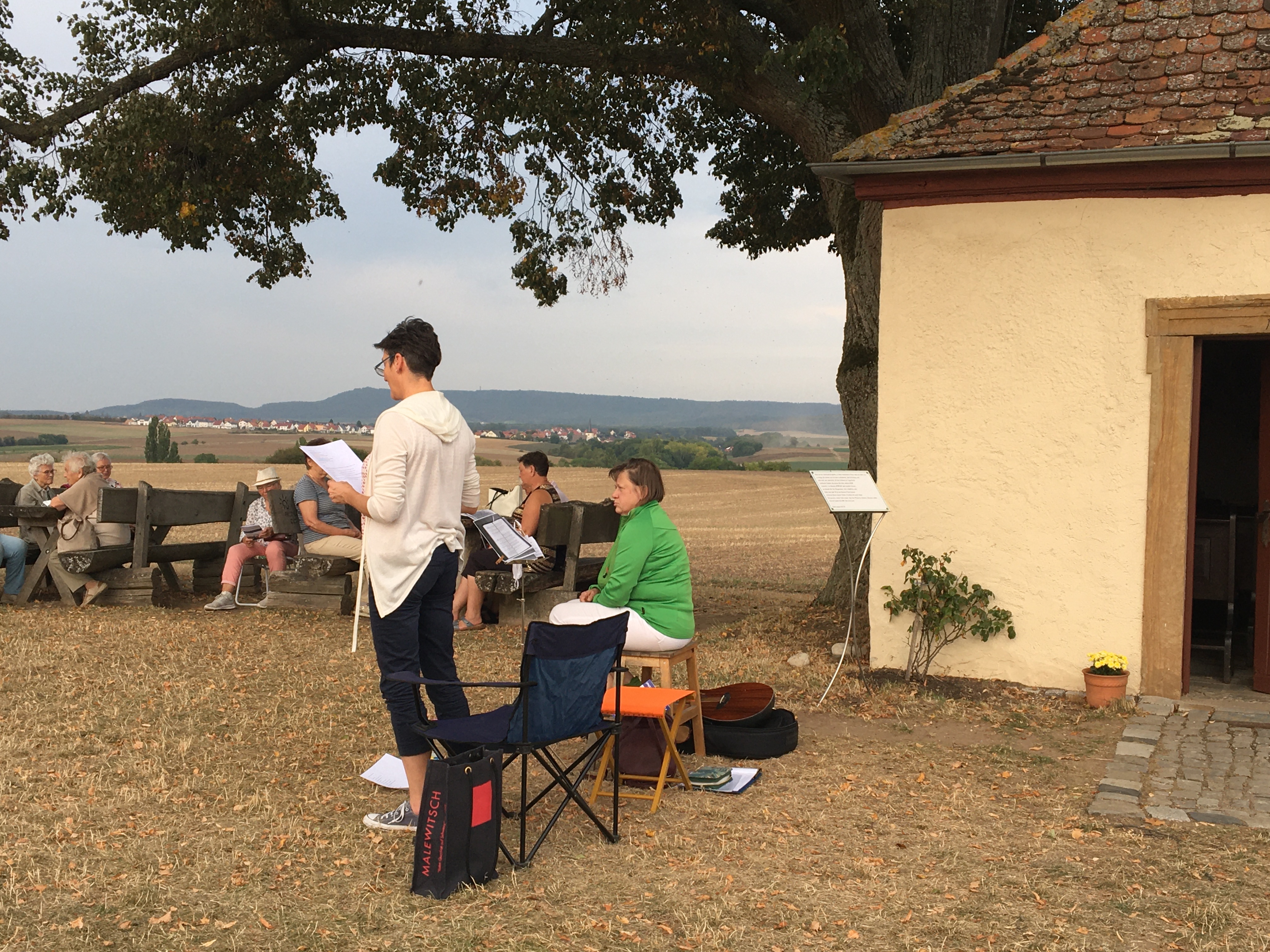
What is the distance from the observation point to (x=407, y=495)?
4.75 meters

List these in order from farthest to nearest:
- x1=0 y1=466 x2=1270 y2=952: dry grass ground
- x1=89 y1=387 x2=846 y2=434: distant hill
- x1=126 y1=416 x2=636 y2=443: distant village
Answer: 1. x1=89 y1=387 x2=846 y2=434: distant hill
2. x1=126 y1=416 x2=636 y2=443: distant village
3. x1=0 y1=466 x2=1270 y2=952: dry grass ground

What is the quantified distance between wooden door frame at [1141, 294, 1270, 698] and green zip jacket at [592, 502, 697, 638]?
3.24m

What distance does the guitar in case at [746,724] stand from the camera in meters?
6.38

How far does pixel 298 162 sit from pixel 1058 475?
8919 mm

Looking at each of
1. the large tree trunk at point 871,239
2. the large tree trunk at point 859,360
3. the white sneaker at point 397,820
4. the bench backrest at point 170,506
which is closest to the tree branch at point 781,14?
the large tree trunk at point 871,239

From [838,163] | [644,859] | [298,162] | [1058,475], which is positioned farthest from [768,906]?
[298,162]

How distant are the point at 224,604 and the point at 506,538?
4566mm

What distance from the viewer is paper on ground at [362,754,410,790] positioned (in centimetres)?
577

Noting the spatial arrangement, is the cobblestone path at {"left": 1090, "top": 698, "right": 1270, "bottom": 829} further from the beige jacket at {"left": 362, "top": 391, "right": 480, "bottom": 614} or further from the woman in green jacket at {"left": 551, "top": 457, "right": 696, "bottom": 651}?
the beige jacket at {"left": 362, "top": 391, "right": 480, "bottom": 614}

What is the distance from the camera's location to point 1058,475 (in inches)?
308

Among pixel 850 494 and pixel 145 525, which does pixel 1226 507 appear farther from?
pixel 145 525

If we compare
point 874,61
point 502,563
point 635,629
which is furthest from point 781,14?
point 635,629

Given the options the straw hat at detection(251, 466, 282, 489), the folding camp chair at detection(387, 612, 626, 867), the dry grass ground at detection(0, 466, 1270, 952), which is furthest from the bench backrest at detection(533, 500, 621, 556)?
the folding camp chair at detection(387, 612, 626, 867)

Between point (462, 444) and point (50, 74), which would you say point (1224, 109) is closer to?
point (462, 444)
